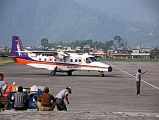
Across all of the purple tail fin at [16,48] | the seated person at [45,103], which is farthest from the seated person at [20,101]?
the purple tail fin at [16,48]

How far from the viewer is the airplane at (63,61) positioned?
159 ft

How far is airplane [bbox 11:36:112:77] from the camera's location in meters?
48.5

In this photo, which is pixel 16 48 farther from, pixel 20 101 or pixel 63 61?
pixel 20 101

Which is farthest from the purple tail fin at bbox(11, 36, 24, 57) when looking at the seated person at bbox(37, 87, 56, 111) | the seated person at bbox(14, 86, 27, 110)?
the seated person at bbox(37, 87, 56, 111)

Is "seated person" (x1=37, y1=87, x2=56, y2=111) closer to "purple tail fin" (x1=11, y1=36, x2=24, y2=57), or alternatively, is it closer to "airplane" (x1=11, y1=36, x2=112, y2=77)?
"airplane" (x1=11, y1=36, x2=112, y2=77)

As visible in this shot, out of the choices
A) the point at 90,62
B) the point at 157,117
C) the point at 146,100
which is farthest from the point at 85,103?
the point at 90,62

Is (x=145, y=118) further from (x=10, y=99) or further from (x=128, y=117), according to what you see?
(x=10, y=99)

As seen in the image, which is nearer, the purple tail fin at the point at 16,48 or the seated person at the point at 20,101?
the seated person at the point at 20,101

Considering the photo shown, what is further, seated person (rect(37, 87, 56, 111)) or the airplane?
the airplane

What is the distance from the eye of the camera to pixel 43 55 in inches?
2034

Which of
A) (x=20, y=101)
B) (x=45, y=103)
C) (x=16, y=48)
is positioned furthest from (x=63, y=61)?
(x=45, y=103)

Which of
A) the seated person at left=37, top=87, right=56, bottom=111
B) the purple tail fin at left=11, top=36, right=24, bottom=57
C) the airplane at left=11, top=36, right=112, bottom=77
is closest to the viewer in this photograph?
the seated person at left=37, top=87, right=56, bottom=111

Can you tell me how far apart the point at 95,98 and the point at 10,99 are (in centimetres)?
973

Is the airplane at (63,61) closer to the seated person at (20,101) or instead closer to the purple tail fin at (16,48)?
the purple tail fin at (16,48)
